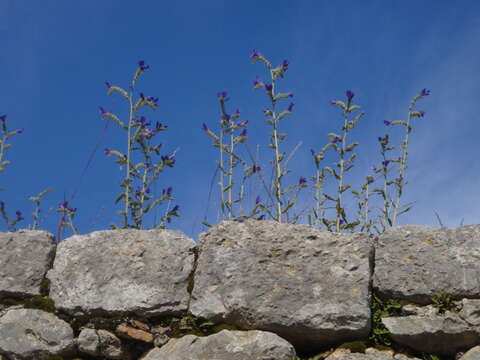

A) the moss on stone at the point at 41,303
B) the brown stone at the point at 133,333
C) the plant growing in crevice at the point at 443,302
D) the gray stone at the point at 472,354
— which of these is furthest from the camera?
the moss on stone at the point at 41,303

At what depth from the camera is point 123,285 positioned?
3.05 meters

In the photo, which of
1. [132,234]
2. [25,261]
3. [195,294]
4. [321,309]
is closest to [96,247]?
[132,234]

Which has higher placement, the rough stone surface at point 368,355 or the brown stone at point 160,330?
the brown stone at point 160,330

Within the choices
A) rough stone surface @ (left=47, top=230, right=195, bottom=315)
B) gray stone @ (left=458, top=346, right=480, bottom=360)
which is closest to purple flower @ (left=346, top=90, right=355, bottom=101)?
rough stone surface @ (left=47, top=230, right=195, bottom=315)

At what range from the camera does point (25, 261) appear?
329 centimetres

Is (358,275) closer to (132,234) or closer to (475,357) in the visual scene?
(475,357)

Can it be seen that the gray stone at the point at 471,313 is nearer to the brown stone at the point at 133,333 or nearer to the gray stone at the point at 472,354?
the gray stone at the point at 472,354

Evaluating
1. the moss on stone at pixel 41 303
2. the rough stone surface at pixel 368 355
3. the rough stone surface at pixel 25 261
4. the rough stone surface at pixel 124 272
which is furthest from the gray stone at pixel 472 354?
the rough stone surface at pixel 25 261

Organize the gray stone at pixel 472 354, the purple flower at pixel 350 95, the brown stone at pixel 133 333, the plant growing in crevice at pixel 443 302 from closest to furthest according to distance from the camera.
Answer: the gray stone at pixel 472 354 < the plant growing in crevice at pixel 443 302 < the brown stone at pixel 133 333 < the purple flower at pixel 350 95

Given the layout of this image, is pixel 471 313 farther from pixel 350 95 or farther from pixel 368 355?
pixel 350 95

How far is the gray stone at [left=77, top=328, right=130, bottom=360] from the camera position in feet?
9.99

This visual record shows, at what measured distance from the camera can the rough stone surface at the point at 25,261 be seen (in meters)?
3.26

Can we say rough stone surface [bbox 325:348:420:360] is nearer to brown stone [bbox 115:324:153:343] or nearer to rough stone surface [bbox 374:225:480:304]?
rough stone surface [bbox 374:225:480:304]

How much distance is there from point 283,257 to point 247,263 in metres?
0.19
